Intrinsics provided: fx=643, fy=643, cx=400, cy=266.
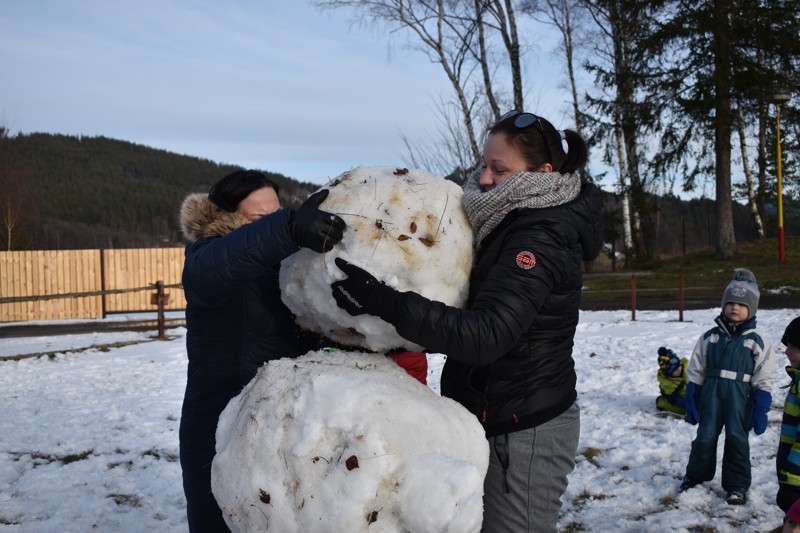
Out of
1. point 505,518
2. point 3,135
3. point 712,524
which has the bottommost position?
point 712,524

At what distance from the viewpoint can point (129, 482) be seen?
493cm

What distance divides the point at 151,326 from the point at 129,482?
35.8 ft

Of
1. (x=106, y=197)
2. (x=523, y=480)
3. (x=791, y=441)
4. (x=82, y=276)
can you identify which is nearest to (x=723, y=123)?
(x=791, y=441)

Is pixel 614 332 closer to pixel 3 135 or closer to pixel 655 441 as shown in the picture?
pixel 655 441

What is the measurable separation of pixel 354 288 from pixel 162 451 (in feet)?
15.4

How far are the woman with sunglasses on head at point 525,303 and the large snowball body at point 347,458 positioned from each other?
19 centimetres

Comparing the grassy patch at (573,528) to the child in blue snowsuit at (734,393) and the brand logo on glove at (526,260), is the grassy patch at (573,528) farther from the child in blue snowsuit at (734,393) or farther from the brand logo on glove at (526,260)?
the brand logo on glove at (526,260)

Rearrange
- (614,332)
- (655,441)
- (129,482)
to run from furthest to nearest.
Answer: (614,332)
(655,441)
(129,482)

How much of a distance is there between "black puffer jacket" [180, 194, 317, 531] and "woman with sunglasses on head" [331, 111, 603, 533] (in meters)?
0.71

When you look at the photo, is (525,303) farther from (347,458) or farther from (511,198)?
(347,458)

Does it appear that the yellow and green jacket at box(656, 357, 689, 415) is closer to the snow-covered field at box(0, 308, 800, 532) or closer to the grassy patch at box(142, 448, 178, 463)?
the snow-covered field at box(0, 308, 800, 532)

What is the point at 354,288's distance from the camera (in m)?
1.70

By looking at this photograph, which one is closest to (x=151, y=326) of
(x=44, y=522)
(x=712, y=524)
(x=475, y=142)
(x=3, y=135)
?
(x=475, y=142)

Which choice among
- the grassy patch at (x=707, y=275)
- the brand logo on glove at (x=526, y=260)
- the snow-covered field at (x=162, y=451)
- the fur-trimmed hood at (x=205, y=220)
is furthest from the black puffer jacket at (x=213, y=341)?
the grassy patch at (x=707, y=275)
